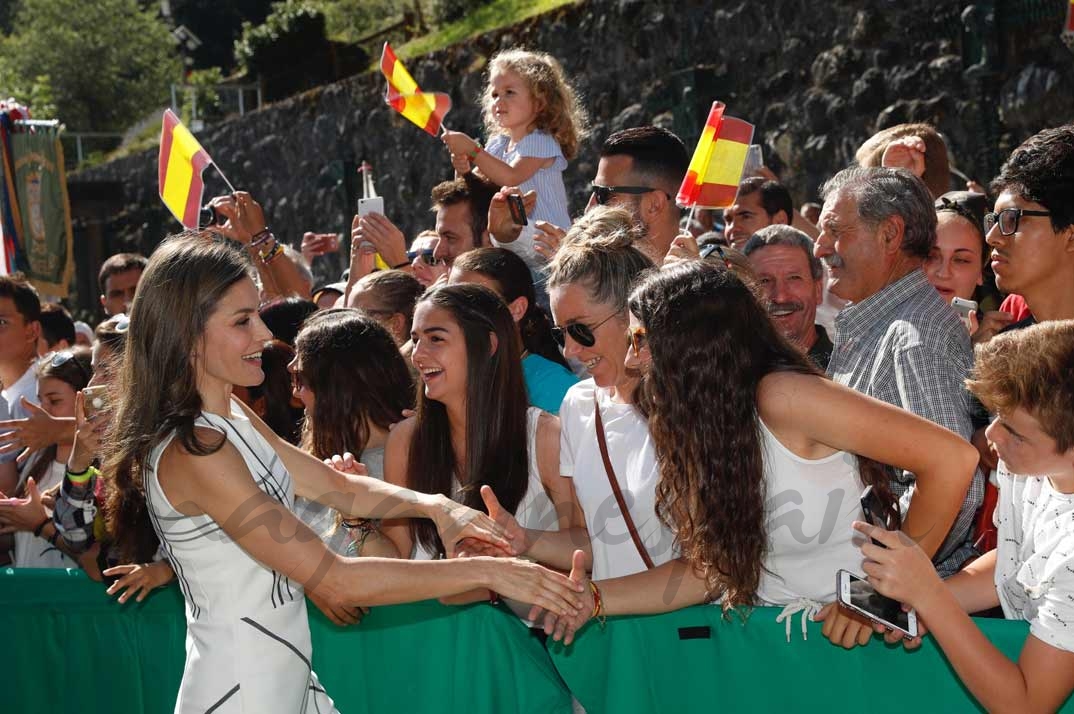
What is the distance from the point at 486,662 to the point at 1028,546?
1476 millimetres

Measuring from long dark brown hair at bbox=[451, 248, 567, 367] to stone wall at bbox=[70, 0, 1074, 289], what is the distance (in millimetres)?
4113

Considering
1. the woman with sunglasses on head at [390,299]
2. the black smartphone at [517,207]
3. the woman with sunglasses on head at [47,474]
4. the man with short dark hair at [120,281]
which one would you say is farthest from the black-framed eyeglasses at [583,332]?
the man with short dark hair at [120,281]

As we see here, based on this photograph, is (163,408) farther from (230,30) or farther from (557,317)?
(230,30)

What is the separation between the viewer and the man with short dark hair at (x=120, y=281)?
756cm

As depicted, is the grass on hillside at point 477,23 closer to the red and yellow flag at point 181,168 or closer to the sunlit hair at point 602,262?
the red and yellow flag at point 181,168

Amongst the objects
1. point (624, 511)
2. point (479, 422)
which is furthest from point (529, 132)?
point (624, 511)

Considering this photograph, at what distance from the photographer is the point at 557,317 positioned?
3.92 meters

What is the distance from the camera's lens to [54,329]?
7426 millimetres

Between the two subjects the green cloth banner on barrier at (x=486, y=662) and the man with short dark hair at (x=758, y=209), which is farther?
the man with short dark hair at (x=758, y=209)

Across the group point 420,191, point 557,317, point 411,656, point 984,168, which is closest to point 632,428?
point 557,317

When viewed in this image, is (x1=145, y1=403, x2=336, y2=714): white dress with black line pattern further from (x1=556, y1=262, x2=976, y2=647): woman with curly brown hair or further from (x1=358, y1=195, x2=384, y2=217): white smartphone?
(x1=358, y1=195, x2=384, y2=217): white smartphone

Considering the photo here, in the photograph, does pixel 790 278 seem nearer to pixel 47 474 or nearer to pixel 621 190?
pixel 621 190

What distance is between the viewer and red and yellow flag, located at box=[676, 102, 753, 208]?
4926mm

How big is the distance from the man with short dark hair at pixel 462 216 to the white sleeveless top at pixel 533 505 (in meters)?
2.04
